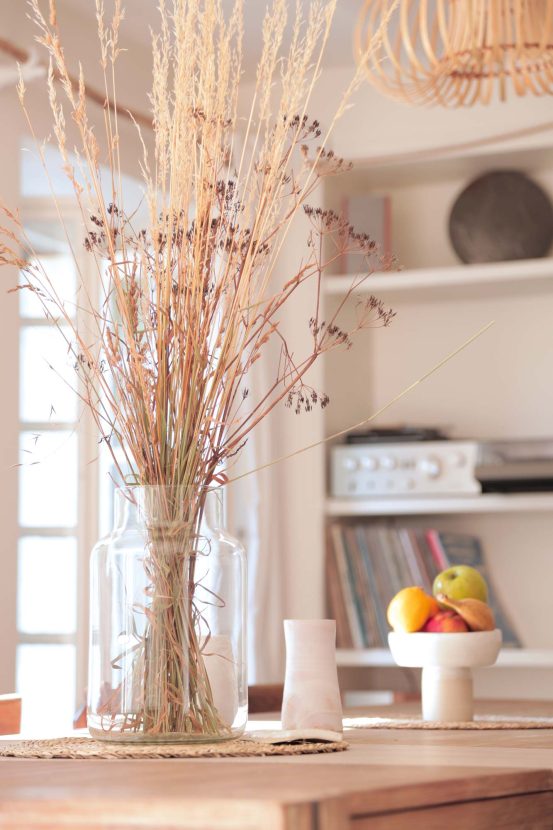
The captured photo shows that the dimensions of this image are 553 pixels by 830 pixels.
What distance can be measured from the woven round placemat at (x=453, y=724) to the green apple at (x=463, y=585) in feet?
0.63

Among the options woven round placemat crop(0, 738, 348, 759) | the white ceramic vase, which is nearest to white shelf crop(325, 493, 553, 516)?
the white ceramic vase

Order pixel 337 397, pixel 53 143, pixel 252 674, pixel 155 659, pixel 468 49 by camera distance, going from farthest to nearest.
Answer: pixel 337 397, pixel 252 674, pixel 53 143, pixel 468 49, pixel 155 659

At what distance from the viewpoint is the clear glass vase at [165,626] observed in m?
1.47

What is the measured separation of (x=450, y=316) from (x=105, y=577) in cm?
282

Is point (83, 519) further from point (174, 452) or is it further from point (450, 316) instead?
point (174, 452)

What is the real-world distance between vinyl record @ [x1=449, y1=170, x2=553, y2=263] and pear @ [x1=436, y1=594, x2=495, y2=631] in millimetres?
2096

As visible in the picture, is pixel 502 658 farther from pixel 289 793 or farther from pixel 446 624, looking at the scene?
pixel 289 793

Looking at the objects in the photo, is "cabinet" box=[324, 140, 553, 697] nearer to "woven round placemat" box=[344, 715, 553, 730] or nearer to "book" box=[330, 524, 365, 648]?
"book" box=[330, 524, 365, 648]

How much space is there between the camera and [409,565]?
12.7 ft

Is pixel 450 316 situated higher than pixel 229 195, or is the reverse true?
pixel 450 316

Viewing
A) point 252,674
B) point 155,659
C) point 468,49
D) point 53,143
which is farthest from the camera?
point 252,674

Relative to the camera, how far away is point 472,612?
77.0 inches

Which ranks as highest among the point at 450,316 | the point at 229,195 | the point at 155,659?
the point at 450,316

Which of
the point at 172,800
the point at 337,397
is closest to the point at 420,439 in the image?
the point at 337,397
